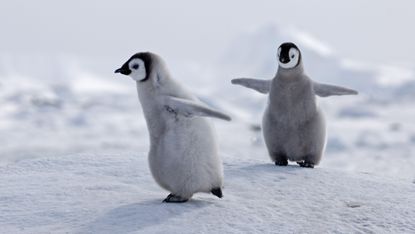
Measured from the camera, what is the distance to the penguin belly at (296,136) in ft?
19.2

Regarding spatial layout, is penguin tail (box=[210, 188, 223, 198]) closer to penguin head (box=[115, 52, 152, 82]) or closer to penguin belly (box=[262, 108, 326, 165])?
penguin head (box=[115, 52, 152, 82])

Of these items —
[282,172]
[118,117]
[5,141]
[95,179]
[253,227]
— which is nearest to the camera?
[253,227]

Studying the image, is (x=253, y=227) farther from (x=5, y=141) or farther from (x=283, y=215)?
(x=5, y=141)

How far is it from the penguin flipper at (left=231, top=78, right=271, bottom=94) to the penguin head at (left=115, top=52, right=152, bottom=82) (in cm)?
187

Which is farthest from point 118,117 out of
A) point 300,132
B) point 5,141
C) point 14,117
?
point 300,132

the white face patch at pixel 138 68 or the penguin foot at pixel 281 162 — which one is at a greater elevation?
the white face patch at pixel 138 68

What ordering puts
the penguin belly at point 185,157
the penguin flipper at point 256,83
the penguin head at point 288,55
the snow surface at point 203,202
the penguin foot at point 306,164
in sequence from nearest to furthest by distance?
the snow surface at point 203,202 → the penguin belly at point 185,157 → the penguin head at point 288,55 → the penguin foot at point 306,164 → the penguin flipper at point 256,83

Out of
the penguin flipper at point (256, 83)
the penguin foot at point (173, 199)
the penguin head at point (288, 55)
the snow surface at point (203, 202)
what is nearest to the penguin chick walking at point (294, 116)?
the penguin head at point (288, 55)

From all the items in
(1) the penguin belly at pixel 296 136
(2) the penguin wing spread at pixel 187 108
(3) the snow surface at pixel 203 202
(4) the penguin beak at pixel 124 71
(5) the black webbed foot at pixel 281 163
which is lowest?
(3) the snow surface at pixel 203 202

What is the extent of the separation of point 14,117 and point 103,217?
3948 inches

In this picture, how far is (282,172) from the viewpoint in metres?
5.46

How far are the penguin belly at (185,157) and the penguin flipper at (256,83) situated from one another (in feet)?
6.14

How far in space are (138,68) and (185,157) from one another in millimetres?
669

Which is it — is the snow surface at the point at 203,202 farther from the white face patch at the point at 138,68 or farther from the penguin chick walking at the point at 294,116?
the white face patch at the point at 138,68
